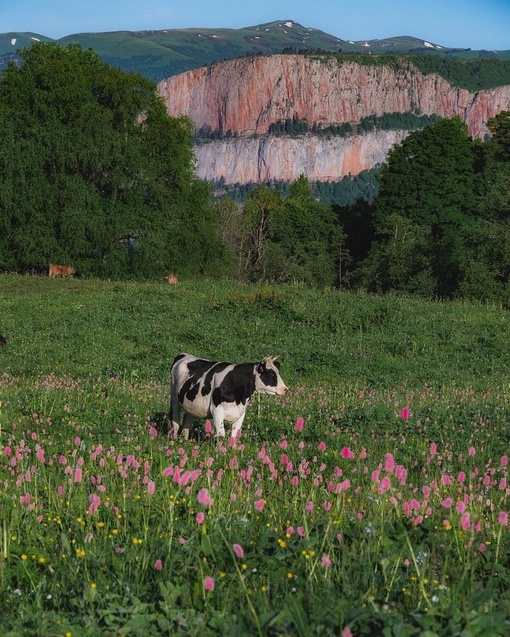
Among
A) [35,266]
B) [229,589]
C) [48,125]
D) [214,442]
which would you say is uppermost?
[48,125]

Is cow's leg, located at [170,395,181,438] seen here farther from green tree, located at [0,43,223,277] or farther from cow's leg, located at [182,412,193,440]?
green tree, located at [0,43,223,277]

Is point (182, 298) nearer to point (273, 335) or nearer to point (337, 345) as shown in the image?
point (273, 335)

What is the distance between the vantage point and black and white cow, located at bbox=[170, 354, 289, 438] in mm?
12367

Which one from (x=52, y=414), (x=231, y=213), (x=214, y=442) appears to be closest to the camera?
(x=214, y=442)

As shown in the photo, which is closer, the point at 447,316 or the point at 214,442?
the point at 214,442

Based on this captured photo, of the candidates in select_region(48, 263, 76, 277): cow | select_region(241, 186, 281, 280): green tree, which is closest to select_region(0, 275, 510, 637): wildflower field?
select_region(48, 263, 76, 277): cow

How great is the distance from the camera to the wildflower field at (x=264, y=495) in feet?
16.4

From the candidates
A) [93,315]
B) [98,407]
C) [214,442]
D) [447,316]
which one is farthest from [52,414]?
[447,316]

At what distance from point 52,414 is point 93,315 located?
1893 cm

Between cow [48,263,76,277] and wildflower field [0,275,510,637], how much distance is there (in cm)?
2399

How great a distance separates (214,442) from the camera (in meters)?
12.2

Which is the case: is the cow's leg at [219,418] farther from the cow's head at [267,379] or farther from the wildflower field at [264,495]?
the cow's head at [267,379]

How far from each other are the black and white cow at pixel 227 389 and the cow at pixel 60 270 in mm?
40409

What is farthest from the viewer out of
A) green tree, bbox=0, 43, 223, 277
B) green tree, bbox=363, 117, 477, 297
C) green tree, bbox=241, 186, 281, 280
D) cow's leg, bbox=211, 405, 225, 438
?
green tree, bbox=241, 186, 281, 280
